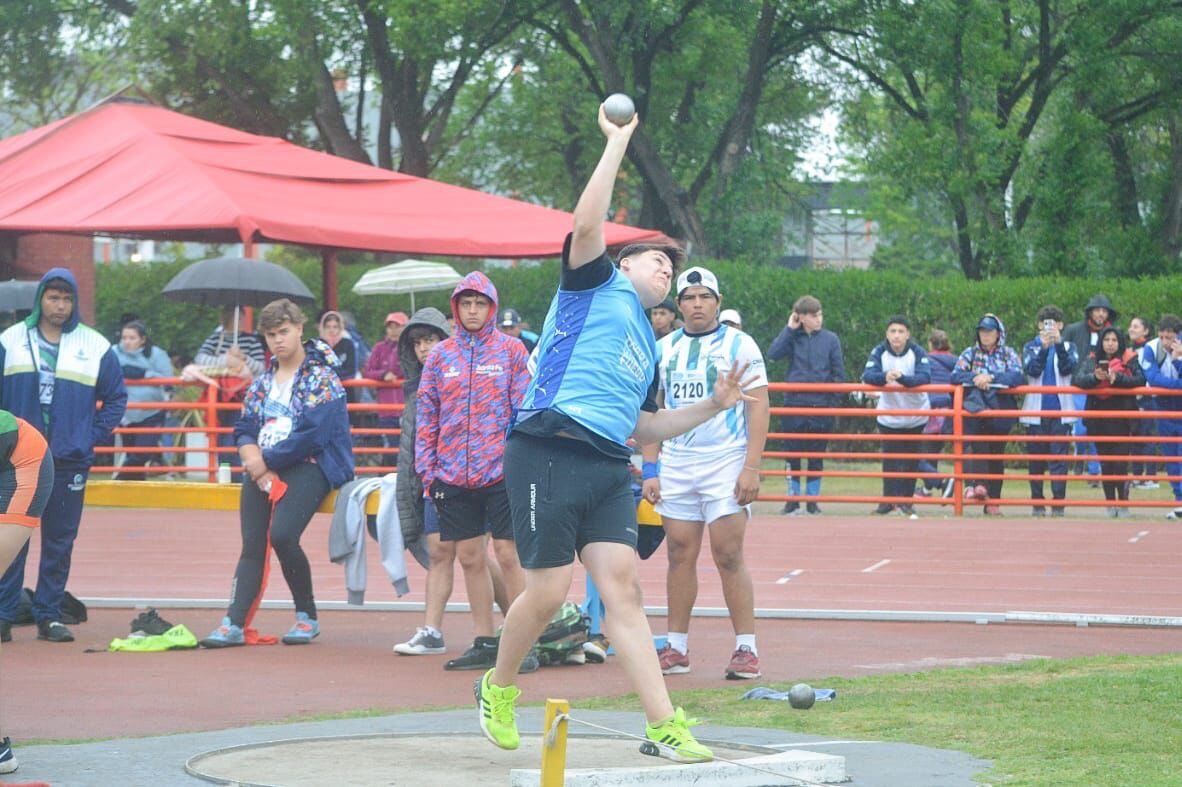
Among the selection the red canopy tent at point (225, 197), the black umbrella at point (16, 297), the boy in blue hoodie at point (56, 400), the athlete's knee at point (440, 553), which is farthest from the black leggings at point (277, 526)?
the red canopy tent at point (225, 197)

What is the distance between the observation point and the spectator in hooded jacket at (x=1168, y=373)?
1806cm

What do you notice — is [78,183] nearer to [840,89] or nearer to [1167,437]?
[1167,437]

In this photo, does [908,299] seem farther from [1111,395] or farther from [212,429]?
[212,429]

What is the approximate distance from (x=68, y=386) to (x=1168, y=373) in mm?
11960

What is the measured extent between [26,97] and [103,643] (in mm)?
27748

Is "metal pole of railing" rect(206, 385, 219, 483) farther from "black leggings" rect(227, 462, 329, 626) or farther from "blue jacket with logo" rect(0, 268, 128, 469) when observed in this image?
"black leggings" rect(227, 462, 329, 626)

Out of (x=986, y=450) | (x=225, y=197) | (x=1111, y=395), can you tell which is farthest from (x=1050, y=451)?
(x=225, y=197)

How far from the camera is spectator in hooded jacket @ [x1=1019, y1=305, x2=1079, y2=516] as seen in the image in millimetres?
18266

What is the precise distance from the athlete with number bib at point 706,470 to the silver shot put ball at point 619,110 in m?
2.81

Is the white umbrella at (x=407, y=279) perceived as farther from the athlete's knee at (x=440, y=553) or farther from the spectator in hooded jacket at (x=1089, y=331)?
the athlete's knee at (x=440, y=553)

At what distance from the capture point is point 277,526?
10141mm

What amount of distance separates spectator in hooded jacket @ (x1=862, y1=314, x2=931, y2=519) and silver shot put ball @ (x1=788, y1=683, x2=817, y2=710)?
32.7ft

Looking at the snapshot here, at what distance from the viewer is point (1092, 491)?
20.5m

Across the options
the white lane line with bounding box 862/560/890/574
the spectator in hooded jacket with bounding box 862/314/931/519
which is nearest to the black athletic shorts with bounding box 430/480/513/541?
the white lane line with bounding box 862/560/890/574
